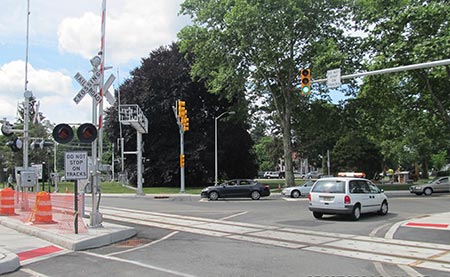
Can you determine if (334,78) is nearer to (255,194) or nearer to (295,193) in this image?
(255,194)

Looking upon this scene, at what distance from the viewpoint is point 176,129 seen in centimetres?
4978

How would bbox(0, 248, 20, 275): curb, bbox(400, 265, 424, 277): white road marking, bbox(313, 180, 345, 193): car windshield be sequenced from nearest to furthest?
bbox(400, 265, 424, 277): white road marking, bbox(0, 248, 20, 275): curb, bbox(313, 180, 345, 193): car windshield

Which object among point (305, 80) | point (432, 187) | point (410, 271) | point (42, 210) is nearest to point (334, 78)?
Result: point (305, 80)

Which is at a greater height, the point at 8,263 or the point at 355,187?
the point at 355,187

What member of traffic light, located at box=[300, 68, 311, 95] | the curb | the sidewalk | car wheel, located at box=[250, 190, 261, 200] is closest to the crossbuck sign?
the sidewalk

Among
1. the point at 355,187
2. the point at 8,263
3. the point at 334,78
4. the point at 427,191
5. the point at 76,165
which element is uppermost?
the point at 334,78

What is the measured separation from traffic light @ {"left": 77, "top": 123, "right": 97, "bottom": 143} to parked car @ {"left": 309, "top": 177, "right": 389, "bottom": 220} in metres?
8.33

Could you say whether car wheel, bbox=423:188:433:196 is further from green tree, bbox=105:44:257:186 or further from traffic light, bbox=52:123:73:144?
traffic light, bbox=52:123:73:144

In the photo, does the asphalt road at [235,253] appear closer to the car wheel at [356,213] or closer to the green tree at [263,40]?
the car wheel at [356,213]

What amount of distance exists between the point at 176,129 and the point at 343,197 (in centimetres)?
3554

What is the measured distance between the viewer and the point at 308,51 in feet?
124

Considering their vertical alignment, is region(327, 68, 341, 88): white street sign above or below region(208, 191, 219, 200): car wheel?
above

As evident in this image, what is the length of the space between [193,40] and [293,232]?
29078mm

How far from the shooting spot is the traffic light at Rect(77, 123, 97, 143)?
40.4ft
